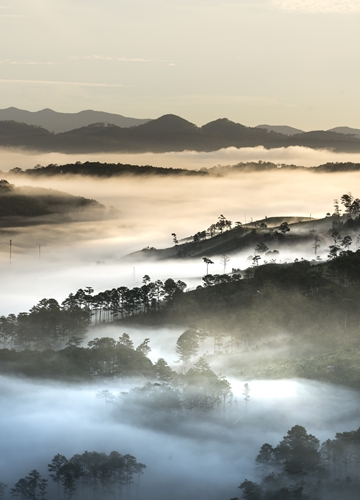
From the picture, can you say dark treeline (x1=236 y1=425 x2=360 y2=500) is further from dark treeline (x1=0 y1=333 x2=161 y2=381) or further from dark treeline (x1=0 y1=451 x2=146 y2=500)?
dark treeline (x1=0 y1=333 x2=161 y2=381)

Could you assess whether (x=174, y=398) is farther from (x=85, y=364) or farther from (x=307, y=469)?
(x=307, y=469)

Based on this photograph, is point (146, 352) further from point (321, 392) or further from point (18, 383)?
point (321, 392)

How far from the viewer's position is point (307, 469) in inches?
5207

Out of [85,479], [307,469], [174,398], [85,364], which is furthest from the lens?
[85,364]

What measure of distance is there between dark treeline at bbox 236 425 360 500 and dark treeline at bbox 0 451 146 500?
65.8 ft

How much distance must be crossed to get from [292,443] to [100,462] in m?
32.6

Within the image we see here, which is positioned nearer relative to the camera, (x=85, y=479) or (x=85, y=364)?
(x=85, y=479)

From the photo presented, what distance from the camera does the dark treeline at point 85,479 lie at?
13650 centimetres

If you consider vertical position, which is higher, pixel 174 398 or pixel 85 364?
pixel 85 364

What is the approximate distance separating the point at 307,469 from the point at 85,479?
3681 centimetres

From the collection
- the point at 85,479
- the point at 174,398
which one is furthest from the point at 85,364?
the point at 85,479

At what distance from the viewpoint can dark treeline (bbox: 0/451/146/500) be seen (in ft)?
448

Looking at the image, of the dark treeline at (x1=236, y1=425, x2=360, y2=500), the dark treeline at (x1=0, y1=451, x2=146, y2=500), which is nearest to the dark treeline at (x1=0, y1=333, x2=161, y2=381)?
the dark treeline at (x1=0, y1=451, x2=146, y2=500)

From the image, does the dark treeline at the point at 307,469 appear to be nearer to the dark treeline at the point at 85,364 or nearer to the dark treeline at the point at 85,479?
the dark treeline at the point at 85,479
